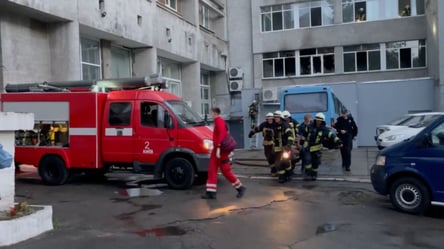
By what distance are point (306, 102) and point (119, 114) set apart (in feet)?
30.3

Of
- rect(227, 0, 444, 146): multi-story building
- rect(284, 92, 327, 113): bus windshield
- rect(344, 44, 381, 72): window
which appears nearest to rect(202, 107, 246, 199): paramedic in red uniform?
rect(284, 92, 327, 113): bus windshield

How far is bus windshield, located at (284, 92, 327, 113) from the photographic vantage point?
18266mm

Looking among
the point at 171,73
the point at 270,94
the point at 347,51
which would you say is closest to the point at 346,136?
the point at 270,94

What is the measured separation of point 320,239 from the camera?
637cm

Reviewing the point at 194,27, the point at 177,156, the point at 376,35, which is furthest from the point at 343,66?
the point at 177,156

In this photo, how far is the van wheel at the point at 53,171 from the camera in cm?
1150

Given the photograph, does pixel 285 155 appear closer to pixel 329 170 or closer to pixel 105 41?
pixel 329 170

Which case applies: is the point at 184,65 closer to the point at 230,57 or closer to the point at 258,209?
the point at 230,57

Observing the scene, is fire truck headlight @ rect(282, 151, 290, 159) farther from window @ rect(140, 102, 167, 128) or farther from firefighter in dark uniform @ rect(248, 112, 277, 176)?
window @ rect(140, 102, 167, 128)

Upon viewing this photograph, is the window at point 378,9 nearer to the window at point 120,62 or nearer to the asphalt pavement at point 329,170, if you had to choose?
the window at point 120,62

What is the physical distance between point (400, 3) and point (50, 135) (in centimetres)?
2627

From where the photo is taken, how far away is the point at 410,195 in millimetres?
8031

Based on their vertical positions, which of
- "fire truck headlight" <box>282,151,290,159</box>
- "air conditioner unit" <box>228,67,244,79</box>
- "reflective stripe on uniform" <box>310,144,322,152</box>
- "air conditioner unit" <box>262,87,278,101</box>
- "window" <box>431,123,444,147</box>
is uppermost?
"air conditioner unit" <box>228,67,244,79</box>

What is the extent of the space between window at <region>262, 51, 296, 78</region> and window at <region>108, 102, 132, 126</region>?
23704 millimetres
